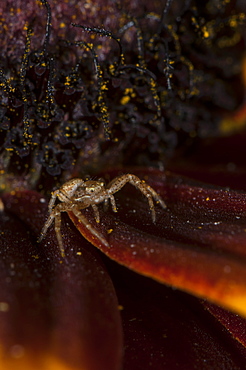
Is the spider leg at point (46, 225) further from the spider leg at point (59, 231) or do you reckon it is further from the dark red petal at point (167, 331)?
the dark red petal at point (167, 331)

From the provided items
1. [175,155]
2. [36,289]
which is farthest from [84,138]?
[36,289]

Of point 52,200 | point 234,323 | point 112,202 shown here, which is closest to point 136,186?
point 112,202

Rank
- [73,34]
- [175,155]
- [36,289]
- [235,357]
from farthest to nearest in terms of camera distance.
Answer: [175,155], [73,34], [235,357], [36,289]

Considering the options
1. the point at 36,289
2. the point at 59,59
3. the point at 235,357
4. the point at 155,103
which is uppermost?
the point at 59,59

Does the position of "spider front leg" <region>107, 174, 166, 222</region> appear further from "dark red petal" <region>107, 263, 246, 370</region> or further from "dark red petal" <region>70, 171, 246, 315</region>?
"dark red petal" <region>107, 263, 246, 370</region>

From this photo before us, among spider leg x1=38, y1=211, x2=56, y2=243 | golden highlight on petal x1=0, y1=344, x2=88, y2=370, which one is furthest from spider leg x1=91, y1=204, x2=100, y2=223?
golden highlight on petal x1=0, y1=344, x2=88, y2=370

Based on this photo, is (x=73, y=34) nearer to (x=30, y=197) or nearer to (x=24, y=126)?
(x=24, y=126)

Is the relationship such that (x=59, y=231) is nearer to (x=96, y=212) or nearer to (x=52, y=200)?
(x=96, y=212)

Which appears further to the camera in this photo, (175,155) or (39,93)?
(175,155)
